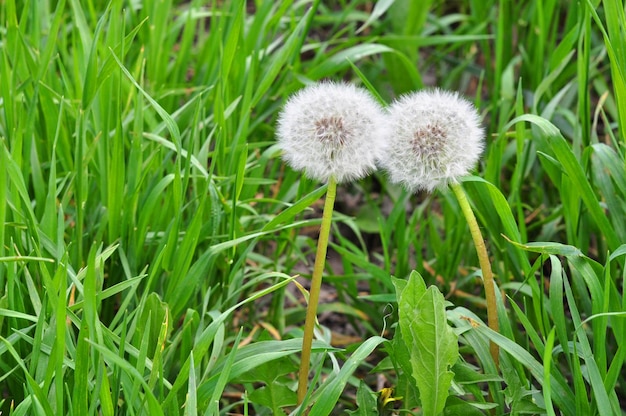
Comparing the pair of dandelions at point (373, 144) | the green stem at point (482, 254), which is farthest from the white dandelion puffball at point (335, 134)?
the green stem at point (482, 254)

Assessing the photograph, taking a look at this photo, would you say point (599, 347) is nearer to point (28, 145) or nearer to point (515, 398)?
point (515, 398)

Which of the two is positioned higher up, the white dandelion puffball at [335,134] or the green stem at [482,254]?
the white dandelion puffball at [335,134]

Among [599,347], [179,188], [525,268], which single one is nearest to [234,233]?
[179,188]

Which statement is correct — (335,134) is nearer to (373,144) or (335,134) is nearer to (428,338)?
(373,144)

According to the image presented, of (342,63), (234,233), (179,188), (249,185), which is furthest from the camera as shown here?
(342,63)

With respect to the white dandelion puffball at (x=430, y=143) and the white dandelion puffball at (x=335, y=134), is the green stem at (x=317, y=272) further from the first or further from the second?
the white dandelion puffball at (x=430, y=143)

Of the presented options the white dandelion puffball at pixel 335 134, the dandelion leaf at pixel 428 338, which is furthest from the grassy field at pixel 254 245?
the white dandelion puffball at pixel 335 134

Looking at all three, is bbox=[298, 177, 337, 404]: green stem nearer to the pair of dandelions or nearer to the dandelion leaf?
the pair of dandelions
